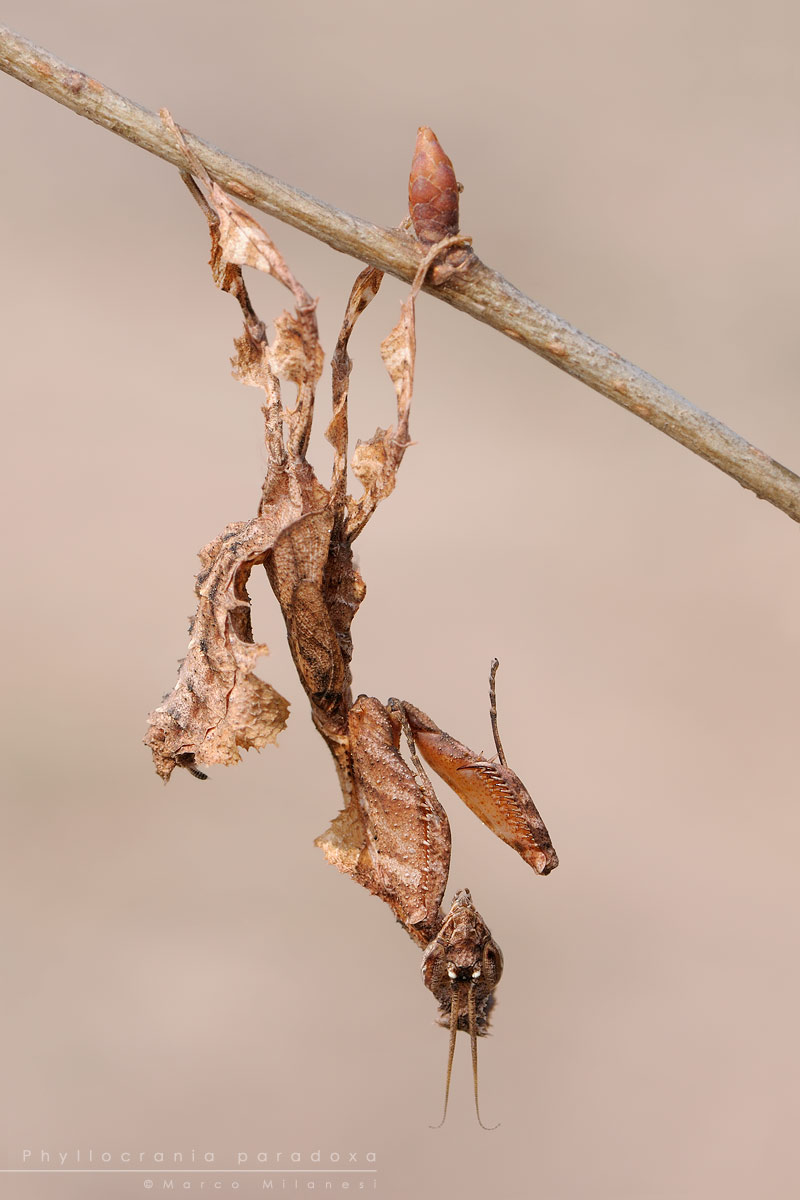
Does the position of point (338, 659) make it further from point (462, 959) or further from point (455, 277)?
point (455, 277)

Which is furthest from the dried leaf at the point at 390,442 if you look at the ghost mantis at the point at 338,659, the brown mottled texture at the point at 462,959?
the brown mottled texture at the point at 462,959

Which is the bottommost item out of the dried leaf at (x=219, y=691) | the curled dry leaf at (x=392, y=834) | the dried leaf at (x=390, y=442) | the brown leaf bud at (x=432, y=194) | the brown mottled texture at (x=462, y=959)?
the brown mottled texture at (x=462, y=959)

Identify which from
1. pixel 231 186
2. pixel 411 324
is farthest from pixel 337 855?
pixel 231 186

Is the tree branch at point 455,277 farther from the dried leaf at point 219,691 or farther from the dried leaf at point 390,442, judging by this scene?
the dried leaf at point 219,691

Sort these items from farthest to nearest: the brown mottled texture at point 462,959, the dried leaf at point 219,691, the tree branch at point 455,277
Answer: the brown mottled texture at point 462,959 → the dried leaf at point 219,691 → the tree branch at point 455,277

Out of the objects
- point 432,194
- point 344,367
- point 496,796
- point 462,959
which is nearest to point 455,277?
point 432,194

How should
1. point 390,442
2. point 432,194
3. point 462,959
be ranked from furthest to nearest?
point 462,959 < point 390,442 < point 432,194

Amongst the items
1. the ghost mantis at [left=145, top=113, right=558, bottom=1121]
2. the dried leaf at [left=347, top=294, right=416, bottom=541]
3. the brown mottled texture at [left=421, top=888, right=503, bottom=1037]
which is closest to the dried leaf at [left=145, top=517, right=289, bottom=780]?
the ghost mantis at [left=145, top=113, right=558, bottom=1121]
